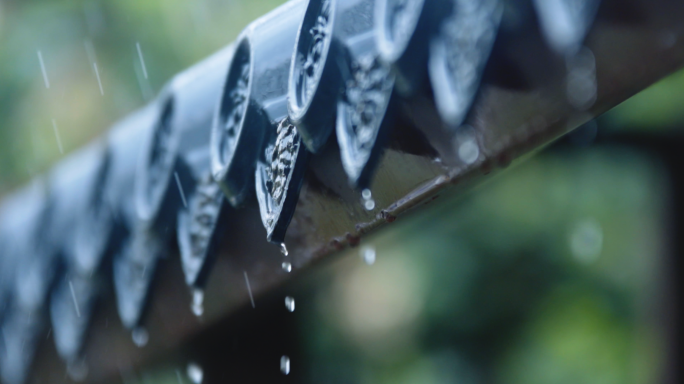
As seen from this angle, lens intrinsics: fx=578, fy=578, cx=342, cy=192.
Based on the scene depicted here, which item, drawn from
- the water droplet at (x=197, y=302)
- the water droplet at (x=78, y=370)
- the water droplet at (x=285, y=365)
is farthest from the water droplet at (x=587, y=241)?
the water droplet at (x=78, y=370)

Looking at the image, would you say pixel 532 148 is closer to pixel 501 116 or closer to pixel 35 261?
pixel 501 116

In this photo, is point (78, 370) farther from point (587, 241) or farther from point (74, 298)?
point (587, 241)

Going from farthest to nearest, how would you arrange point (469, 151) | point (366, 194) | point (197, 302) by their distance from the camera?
1. point (197, 302)
2. point (366, 194)
3. point (469, 151)

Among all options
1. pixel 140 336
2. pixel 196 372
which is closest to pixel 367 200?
pixel 140 336

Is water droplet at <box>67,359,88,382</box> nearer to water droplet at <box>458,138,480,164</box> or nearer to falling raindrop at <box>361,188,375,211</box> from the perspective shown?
falling raindrop at <box>361,188,375,211</box>

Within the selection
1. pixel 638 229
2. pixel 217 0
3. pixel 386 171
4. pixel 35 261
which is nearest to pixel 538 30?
pixel 386 171

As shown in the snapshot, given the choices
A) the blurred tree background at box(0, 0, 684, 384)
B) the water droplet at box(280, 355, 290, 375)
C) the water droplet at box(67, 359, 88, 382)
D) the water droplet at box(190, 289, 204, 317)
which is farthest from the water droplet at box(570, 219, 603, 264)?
the water droplet at box(67, 359, 88, 382)

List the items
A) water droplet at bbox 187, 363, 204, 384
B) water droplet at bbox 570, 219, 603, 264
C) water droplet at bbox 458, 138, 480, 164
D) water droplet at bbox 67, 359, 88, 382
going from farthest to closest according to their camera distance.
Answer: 1. water droplet at bbox 570, 219, 603, 264
2. water droplet at bbox 187, 363, 204, 384
3. water droplet at bbox 67, 359, 88, 382
4. water droplet at bbox 458, 138, 480, 164
